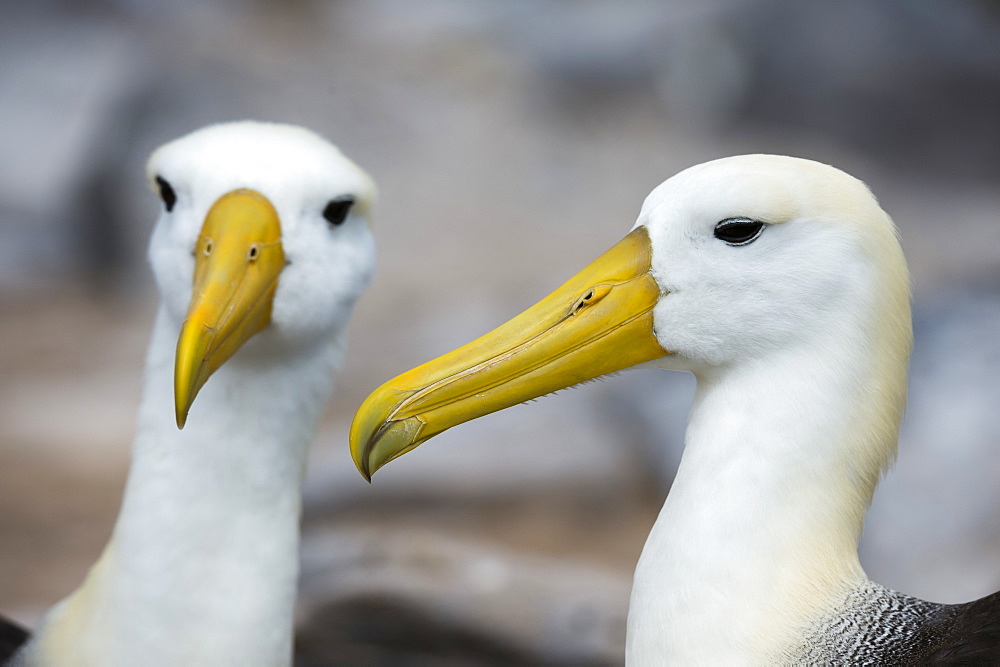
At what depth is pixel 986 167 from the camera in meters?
10.0

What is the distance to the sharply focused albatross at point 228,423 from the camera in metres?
2.57

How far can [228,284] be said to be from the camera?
2459 millimetres

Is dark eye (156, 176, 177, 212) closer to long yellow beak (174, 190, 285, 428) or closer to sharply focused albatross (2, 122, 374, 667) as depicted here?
sharply focused albatross (2, 122, 374, 667)

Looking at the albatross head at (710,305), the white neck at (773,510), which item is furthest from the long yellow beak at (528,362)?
the white neck at (773,510)

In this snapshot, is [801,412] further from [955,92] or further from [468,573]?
[955,92]

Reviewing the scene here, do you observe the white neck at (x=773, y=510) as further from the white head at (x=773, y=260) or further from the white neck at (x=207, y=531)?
the white neck at (x=207, y=531)

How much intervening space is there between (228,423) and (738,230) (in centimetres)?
140

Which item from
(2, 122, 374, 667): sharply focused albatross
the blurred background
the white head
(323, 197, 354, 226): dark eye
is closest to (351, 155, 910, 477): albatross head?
the white head

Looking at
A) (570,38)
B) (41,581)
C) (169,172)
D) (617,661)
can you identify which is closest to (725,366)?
(169,172)

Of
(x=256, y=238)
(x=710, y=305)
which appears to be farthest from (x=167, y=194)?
(x=710, y=305)

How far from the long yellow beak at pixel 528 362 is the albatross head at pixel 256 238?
0.48m

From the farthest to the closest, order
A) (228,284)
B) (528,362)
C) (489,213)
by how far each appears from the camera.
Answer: (489,213), (228,284), (528,362)

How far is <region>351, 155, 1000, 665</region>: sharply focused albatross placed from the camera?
2057 millimetres

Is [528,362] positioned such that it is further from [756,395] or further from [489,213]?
[489,213]
